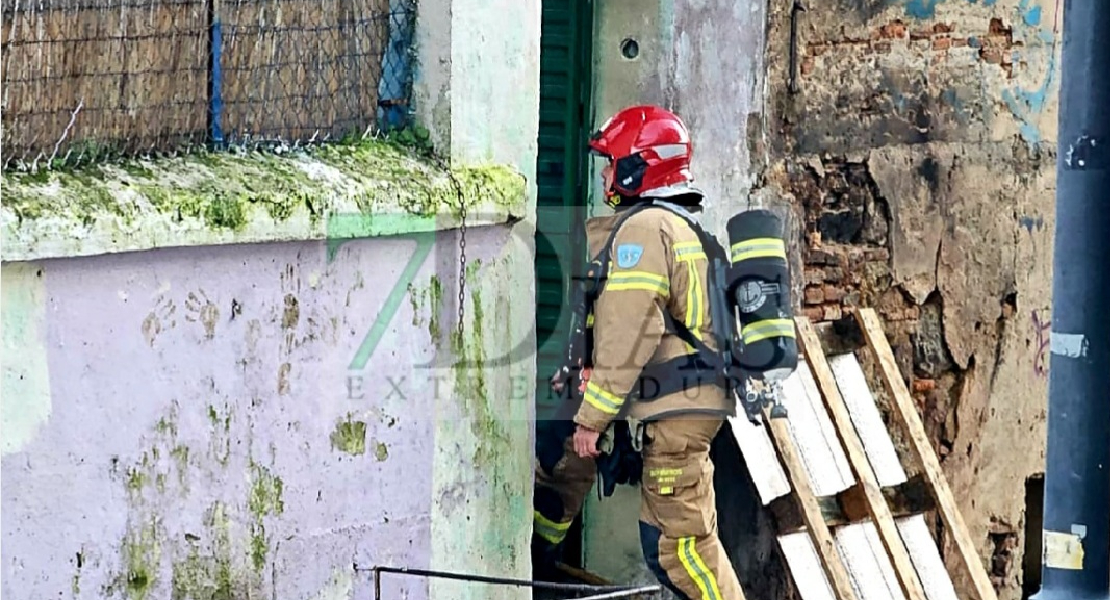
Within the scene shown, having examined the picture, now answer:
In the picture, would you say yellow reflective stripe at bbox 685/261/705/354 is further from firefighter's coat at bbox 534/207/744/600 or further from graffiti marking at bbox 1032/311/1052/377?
graffiti marking at bbox 1032/311/1052/377

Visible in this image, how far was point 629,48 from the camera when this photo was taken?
7.12m

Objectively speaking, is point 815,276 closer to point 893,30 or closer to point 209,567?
point 893,30

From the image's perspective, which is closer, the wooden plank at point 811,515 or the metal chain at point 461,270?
the metal chain at point 461,270

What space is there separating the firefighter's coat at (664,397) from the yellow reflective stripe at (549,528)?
0.58m

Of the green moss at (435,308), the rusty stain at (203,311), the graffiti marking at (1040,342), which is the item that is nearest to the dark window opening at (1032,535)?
the graffiti marking at (1040,342)

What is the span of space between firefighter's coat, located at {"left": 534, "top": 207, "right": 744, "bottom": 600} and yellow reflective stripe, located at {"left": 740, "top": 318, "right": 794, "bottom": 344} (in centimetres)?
13

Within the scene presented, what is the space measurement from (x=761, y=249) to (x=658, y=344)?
1.66 ft

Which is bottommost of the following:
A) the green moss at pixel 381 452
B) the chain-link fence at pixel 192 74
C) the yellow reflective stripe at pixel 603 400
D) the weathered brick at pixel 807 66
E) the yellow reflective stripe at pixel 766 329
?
the green moss at pixel 381 452

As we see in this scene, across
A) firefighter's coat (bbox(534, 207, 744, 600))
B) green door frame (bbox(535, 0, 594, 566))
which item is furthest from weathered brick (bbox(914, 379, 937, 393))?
firefighter's coat (bbox(534, 207, 744, 600))

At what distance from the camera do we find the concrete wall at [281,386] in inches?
189

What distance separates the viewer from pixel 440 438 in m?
6.08

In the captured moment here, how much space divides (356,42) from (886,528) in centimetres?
298

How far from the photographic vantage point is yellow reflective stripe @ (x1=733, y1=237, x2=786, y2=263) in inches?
244

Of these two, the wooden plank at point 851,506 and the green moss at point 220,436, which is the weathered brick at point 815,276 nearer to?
the wooden plank at point 851,506
